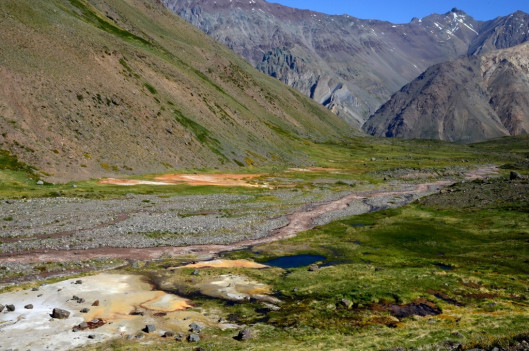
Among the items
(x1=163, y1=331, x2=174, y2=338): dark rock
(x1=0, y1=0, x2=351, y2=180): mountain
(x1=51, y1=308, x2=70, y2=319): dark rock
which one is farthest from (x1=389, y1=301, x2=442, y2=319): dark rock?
(x1=0, y1=0, x2=351, y2=180): mountain

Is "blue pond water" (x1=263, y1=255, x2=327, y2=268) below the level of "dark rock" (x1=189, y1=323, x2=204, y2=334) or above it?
below

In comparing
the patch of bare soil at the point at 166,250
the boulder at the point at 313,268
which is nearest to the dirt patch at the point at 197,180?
the patch of bare soil at the point at 166,250

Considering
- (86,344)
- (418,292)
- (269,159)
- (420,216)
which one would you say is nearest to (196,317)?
(86,344)

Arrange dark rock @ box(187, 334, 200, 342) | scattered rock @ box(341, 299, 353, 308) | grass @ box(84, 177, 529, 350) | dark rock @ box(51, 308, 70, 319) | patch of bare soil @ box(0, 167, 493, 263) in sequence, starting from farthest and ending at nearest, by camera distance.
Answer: patch of bare soil @ box(0, 167, 493, 263), scattered rock @ box(341, 299, 353, 308), dark rock @ box(51, 308, 70, 319), grass @ box(84, 177, 529, 350), dark rock @ box(187, 334, 200, 342)

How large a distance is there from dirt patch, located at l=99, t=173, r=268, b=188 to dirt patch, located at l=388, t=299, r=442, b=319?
249 feet

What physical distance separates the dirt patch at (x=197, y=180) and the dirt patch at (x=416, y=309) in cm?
7595

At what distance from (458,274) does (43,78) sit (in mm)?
107250

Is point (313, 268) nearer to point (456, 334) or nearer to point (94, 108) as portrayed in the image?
point (456, 334)

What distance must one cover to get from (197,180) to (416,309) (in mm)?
86243

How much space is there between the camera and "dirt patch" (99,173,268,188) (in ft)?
335

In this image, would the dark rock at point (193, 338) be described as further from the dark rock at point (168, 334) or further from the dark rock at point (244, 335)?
the dark rock at point (244, 335)

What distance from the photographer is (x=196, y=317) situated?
33.8 m

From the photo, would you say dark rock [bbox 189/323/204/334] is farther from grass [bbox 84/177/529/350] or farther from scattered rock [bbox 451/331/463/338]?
scattered rock [bbox 451/331/463/338]

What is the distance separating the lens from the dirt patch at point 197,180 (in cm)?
10212
